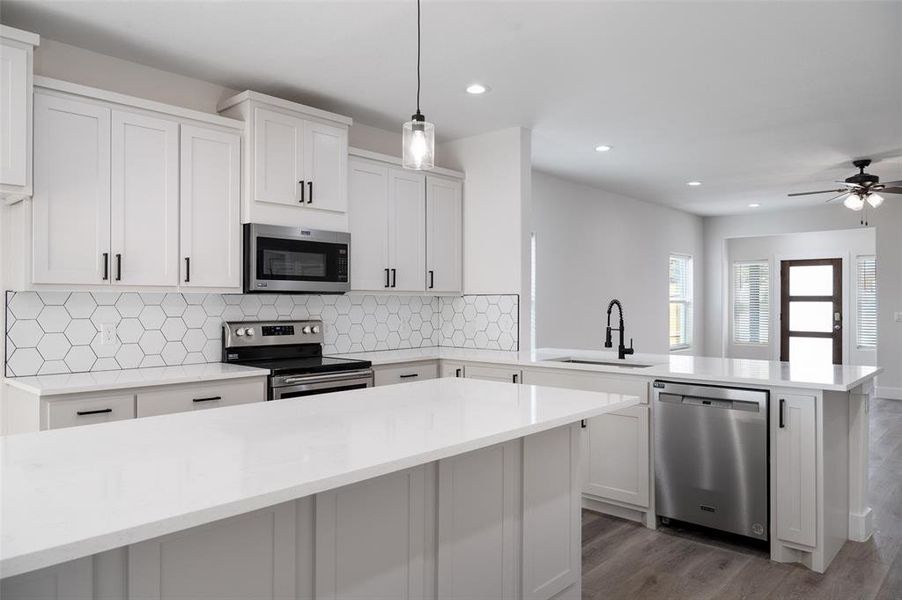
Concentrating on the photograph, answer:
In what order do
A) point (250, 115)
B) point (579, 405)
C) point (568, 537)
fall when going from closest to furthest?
point (579, 405), point (568, 537), point (250, 115)

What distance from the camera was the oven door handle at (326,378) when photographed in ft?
10.9

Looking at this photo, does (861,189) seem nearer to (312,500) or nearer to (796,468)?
(796,468)

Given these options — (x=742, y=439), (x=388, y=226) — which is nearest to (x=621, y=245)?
(x=388, y=226)

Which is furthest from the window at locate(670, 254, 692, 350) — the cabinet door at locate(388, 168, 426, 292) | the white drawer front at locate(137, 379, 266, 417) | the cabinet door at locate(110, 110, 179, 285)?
the cabinet door at locate(110, 110, 179, 285)

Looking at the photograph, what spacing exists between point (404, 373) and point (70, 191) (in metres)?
2.16

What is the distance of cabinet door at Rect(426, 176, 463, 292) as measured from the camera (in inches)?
183

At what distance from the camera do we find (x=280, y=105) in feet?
11.7

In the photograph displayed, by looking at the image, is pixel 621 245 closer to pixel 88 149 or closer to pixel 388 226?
pixel 388 226

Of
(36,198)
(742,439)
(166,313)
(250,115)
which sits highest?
(250,115)

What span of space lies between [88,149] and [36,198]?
13.1 inches

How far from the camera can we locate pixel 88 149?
292cm

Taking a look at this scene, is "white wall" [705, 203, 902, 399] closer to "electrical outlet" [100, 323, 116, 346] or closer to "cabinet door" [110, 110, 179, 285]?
"cabinet door" [110, 110, 179, 285]

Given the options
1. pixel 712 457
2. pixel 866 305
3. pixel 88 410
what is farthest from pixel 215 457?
pixel 866 305

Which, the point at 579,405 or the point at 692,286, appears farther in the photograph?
the point at 692,286
